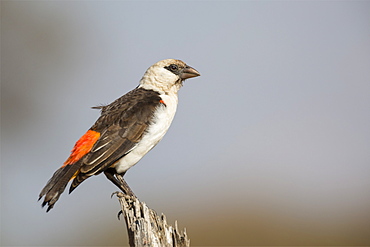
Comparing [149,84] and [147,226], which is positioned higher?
[149,84]

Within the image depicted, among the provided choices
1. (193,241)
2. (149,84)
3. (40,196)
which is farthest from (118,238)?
(40,196)

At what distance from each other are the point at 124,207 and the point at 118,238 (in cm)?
918

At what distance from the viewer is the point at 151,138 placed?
6.77 m

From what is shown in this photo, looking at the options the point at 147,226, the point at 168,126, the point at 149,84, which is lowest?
the point at 147,226

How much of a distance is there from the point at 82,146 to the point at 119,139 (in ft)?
1.39

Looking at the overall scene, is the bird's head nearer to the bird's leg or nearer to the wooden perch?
the bird's leg

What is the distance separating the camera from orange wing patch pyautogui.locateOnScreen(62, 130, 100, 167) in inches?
255

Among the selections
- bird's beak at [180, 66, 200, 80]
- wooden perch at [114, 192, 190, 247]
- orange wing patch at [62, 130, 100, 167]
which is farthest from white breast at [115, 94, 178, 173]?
wooden perch at [114, 192, 190, 247]

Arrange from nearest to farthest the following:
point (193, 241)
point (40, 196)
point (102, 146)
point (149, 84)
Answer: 1. point (40, 196)
2. point (102, 146)
3. point (149, 84)
4. point (193, 241)

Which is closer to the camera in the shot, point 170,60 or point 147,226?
→ point 147,226

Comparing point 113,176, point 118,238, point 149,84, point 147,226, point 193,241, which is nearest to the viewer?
Answer: point 147,226

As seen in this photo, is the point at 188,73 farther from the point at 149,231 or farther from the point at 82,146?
the point at 149,231

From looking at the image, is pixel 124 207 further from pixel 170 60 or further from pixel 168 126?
pixel 170 60

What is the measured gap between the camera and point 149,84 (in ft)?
24.9
